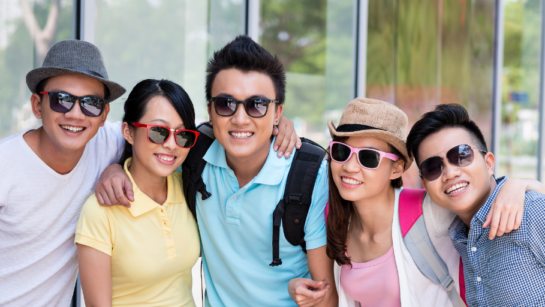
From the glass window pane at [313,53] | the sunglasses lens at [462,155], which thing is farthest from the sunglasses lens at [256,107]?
the glass window pane at [313,53]

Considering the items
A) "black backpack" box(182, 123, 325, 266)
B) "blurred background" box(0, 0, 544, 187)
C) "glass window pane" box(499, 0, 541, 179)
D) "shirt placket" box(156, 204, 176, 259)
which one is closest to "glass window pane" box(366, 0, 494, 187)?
"blurred background" box(0, 0, 544, 187)

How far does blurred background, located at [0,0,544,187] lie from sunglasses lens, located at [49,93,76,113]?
1285 millimetres

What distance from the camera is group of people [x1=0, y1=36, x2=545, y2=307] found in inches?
85.8

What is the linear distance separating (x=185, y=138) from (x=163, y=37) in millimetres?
1960

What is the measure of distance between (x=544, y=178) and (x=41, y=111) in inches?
329

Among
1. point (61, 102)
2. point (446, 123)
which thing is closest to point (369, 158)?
point (446, 123)

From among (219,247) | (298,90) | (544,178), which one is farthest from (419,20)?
(219,247)

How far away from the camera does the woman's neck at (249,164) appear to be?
254 cm

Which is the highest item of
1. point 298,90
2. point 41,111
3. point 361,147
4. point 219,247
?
point 298,90

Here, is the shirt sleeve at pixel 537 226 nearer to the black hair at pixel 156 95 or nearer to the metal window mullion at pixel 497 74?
the black hair at pixel 156 95

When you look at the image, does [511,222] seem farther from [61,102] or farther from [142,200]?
[61,102]

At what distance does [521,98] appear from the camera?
802cm

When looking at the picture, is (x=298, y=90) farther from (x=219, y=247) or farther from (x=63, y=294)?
(x=63, y=294)

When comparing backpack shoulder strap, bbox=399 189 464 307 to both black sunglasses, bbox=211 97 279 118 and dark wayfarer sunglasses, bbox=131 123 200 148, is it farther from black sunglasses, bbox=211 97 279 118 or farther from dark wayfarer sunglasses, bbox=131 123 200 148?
dark wayfarer sunglasses, bbox=131 123 200 148
